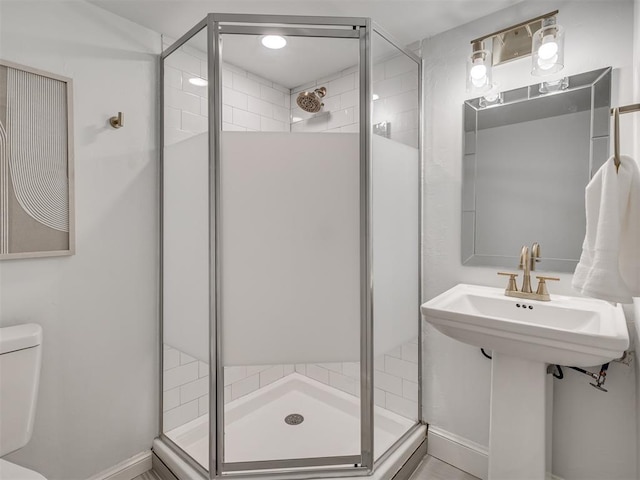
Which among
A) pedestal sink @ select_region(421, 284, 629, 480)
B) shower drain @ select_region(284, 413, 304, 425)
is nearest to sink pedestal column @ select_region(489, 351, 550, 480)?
pedestal sink @ select_region(421, 284, 629, 480)

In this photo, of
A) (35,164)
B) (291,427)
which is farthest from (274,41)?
(291,427)

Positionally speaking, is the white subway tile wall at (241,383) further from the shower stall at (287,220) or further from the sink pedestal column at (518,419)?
the sink pedestal column at (518,419)

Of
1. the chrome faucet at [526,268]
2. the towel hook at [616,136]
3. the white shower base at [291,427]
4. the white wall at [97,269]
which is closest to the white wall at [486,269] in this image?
the chrome faucet at [526,268]

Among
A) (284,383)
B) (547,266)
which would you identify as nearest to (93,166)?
(284,383)

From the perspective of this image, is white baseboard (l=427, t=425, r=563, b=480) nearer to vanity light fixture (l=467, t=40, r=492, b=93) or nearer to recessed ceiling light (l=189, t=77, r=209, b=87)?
vanity light fixture (l=467, t=40, r=492, b=93)

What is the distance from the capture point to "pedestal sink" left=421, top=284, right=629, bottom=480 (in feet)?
4.07

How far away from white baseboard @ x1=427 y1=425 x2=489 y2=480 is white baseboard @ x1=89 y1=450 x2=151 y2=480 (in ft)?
4.97

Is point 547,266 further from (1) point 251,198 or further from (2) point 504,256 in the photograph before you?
(1) point 251,198

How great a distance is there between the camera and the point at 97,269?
165 centimetres

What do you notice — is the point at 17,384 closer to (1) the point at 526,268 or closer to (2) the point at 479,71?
(1) the point at 526,268

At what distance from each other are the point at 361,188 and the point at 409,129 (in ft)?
1.93

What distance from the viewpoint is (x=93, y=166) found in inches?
63.9

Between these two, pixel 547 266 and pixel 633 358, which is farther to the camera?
pixel 547 266

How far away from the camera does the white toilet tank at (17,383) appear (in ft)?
4.09
